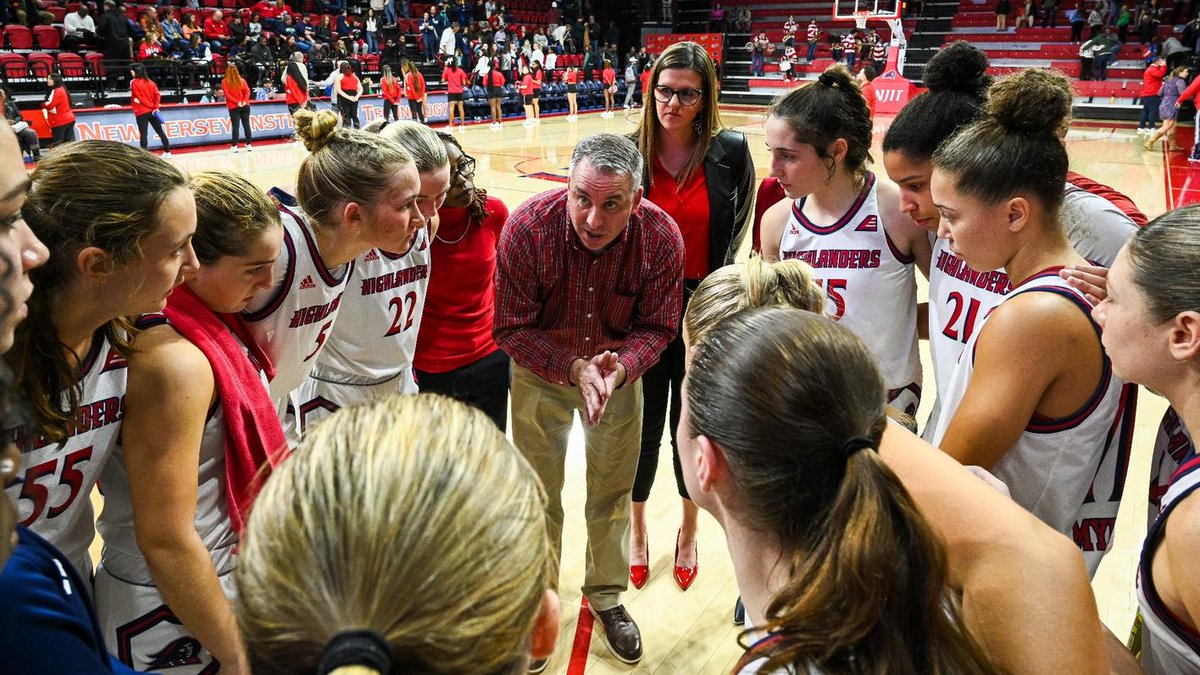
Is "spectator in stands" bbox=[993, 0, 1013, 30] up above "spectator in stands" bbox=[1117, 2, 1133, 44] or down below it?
above

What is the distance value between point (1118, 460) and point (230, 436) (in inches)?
75.9

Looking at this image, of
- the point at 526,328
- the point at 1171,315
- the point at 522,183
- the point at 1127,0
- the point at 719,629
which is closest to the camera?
the point at 1171,315

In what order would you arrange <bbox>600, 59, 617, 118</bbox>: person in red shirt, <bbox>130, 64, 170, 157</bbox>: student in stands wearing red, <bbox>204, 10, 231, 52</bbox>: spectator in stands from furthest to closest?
<bbox>600, 59, 617, 118</bbox>: person in red shirt → <bbox>204, 10, 231, 52</bbox>: spectator in stands → <bbox>130, 64, 170, 157</bbox>: student in stands wearing red

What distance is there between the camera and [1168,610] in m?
1.19

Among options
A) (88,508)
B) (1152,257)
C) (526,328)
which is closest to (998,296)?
(1152,257)

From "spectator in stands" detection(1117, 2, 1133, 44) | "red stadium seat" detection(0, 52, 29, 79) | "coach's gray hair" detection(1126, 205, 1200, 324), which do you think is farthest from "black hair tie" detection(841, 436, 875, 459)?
"spectator in stands" detection(1117, 2, 1133, 44)

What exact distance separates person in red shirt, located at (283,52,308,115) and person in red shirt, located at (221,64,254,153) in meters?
1.16

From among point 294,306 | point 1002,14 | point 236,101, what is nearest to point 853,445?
point 294,306

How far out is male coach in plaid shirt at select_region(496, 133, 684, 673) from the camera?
90.8 inches

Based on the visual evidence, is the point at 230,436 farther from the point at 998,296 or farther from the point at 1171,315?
the point at 998,296

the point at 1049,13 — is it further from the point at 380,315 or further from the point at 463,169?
the point at 380,315

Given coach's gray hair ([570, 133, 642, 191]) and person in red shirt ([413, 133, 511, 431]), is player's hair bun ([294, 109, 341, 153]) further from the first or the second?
coach's gray hair ([570, 133, 642, 191])

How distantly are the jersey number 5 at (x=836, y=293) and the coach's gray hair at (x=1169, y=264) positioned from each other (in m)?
1.17

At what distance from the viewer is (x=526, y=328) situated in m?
2.46
